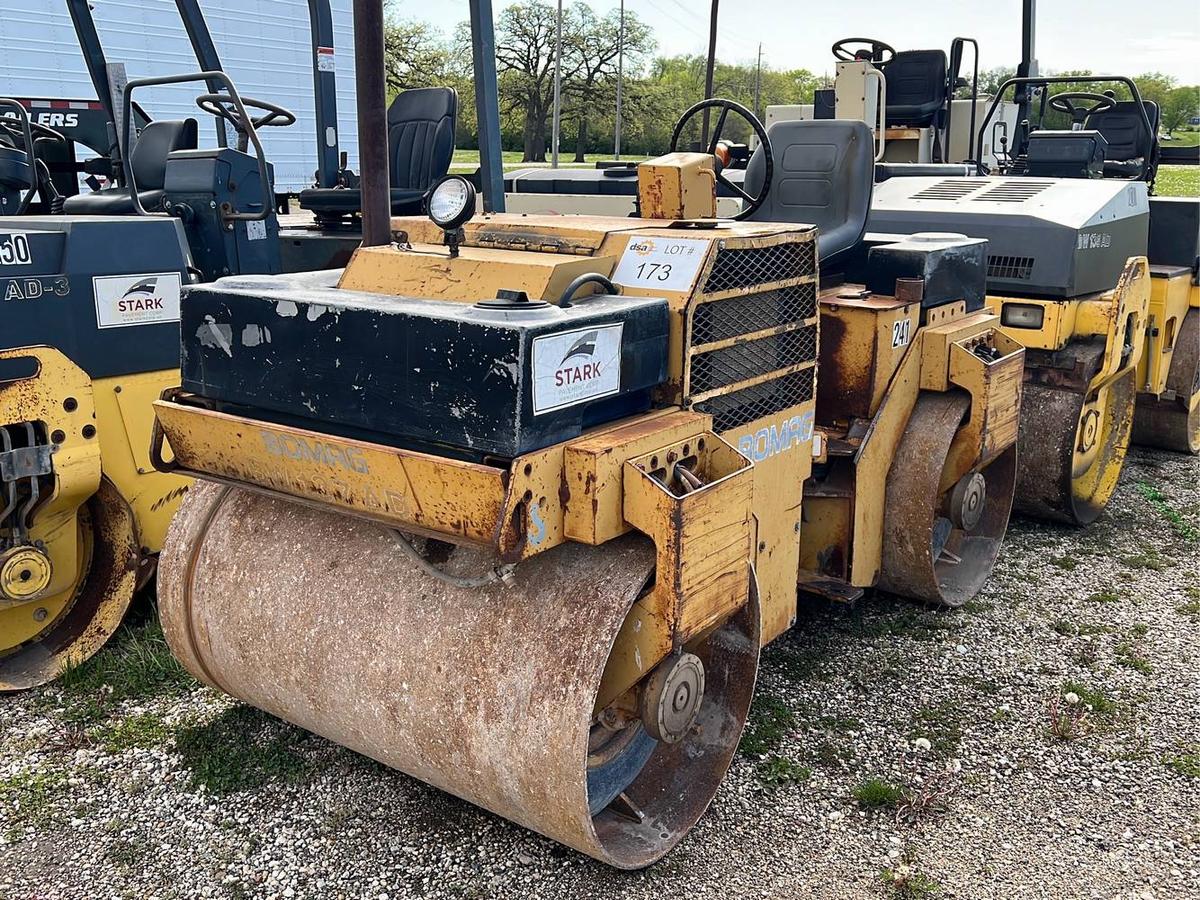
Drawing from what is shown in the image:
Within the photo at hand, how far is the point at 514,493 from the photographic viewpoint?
2.31m

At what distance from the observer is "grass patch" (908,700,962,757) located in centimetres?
339

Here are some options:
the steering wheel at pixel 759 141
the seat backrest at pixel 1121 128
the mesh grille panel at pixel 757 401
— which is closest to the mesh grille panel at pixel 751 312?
the mesh grille panel at pixel 757 401

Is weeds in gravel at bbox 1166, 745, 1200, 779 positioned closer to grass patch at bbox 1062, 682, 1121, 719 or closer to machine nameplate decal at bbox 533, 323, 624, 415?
grass patch at bbox 1062, 682, 1121, 719

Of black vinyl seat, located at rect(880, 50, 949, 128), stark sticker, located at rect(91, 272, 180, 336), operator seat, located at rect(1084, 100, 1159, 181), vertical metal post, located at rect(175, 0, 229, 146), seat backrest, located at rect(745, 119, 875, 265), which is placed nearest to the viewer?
stark sticker, located at rect(91, 272, 180, 336)

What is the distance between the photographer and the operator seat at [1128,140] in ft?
22.6

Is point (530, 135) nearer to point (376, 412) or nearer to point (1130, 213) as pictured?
point (1130, 213)

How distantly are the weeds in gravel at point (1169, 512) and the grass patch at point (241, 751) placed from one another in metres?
4.06

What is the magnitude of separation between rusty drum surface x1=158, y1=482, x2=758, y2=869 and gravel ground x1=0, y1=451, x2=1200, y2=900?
21cm

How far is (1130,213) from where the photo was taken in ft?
17.7

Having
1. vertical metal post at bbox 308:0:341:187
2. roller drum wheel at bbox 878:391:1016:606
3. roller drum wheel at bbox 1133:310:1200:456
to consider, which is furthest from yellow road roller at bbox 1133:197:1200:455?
vertical metal post at bbox 308:0:341:187

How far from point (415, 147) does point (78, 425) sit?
11.0 ft

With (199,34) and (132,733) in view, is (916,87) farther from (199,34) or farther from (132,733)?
(132,733)

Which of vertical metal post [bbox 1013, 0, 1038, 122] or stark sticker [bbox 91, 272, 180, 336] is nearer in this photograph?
stark sticker [bbox 91, 272, 180, 336]

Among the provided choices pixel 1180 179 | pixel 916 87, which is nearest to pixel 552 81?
pixel 1180 179
